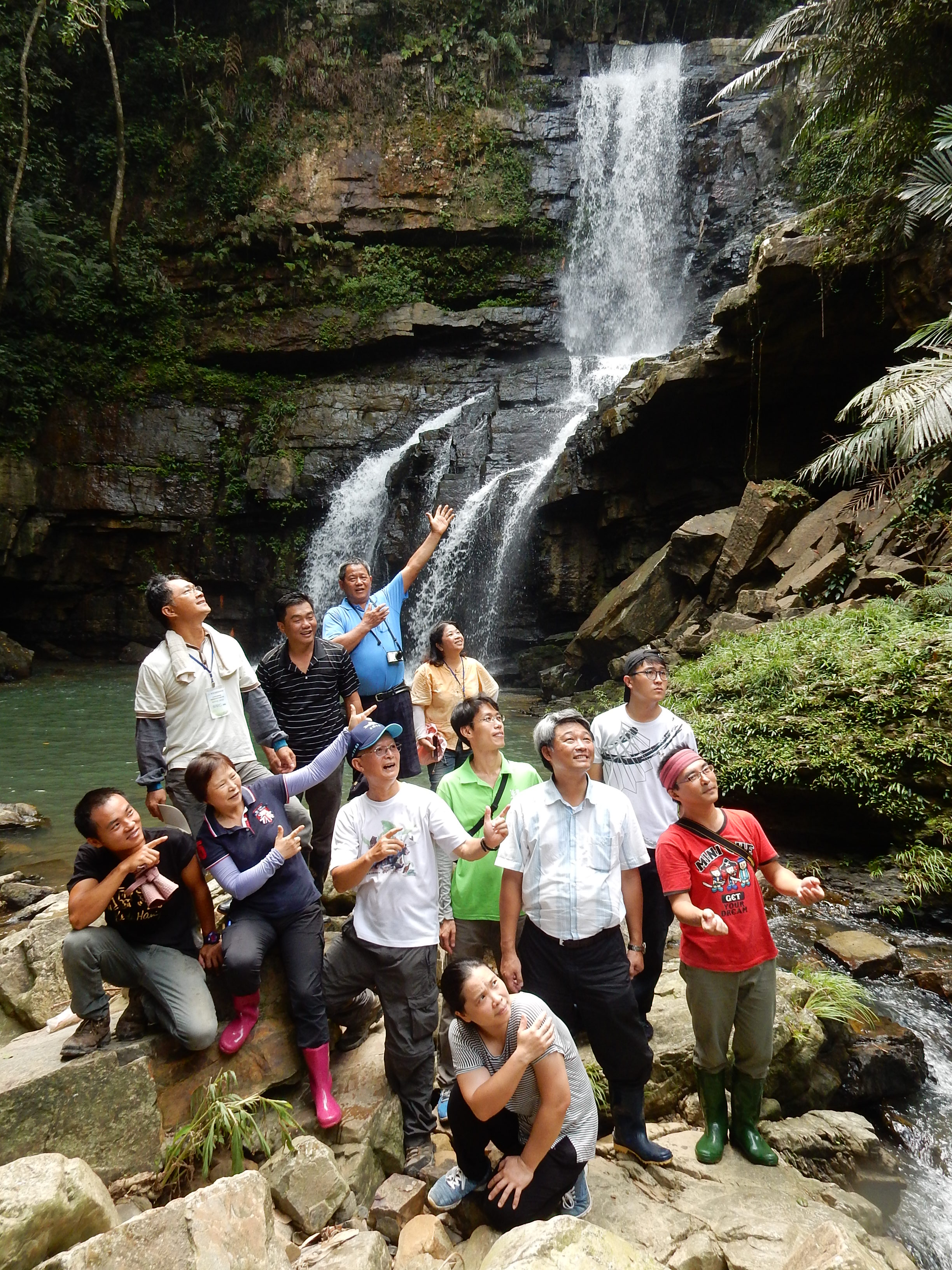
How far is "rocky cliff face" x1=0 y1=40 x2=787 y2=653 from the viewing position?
684 inches

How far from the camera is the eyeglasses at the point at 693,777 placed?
122 inches

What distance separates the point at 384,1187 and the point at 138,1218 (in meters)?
1.07

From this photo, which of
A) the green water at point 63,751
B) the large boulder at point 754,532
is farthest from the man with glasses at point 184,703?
the large boulder at point 754,532

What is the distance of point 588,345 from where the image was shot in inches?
744

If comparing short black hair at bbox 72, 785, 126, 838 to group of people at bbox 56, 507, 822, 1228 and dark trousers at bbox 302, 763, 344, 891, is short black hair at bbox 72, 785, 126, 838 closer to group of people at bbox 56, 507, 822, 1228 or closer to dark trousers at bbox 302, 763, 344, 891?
group of people at bbox 56, 507, 822, 1228

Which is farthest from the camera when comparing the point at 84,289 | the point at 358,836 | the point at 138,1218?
the point at 84,289

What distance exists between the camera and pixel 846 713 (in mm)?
6680

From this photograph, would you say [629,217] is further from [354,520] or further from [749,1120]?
[749,1120]

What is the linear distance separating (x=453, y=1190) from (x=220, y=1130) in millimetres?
892

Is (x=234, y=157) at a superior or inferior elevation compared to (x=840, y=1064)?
superior

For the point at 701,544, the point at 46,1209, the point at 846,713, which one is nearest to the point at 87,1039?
the point at 46,1209

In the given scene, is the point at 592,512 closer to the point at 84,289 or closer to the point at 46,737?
the point at 46,737

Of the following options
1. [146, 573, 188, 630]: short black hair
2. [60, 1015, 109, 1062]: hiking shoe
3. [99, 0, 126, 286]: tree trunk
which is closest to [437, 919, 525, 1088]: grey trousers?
[60, 1015, 109, 1062]: hiking shoe

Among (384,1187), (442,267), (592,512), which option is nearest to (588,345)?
(442,267)
